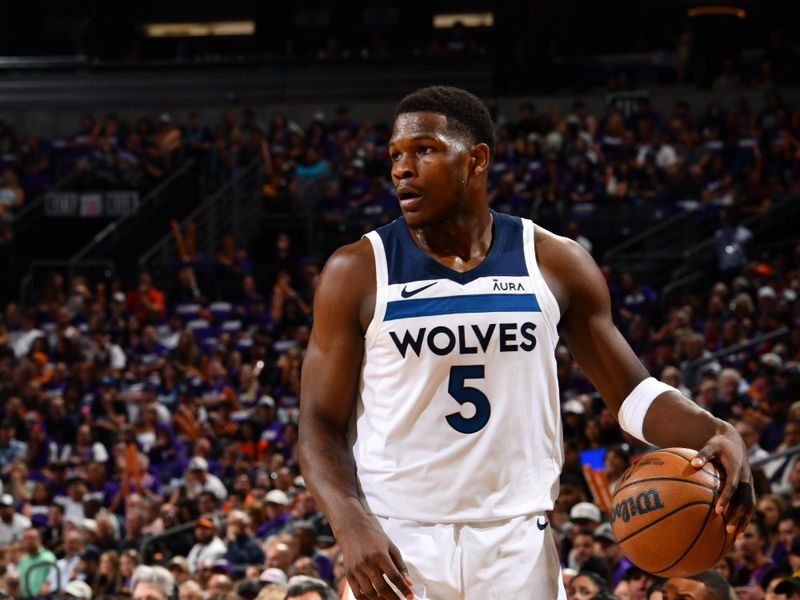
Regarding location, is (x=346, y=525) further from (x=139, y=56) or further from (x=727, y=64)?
(x=139, y=56)

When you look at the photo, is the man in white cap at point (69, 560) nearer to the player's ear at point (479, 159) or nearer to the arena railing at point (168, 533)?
the arena railing at point (168, 533)

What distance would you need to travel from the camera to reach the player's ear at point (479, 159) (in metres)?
3.50

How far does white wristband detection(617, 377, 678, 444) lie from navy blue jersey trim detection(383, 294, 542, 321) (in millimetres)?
363

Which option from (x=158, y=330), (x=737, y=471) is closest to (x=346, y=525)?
(x=737, y=471)

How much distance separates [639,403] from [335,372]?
2.57 feet

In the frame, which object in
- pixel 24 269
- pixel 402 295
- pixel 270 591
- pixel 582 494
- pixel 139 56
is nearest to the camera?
pixel 402 295

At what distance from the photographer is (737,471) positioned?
322cm

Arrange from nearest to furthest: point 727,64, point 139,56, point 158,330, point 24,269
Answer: point 158,330, point 24,269, point 727,64, point 139,56

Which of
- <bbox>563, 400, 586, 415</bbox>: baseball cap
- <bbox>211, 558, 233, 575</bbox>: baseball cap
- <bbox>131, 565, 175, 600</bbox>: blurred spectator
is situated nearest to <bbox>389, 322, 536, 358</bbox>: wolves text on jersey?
<bbox>131, 565, 175, 600</bbox>: blurred spectator

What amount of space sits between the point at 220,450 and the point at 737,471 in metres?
11.0

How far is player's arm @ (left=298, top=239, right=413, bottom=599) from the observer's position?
3.33 m

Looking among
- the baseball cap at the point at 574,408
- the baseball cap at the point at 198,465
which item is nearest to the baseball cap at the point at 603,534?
the baseball cap at the point at 574,408

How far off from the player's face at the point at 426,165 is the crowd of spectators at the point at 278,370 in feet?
10.0

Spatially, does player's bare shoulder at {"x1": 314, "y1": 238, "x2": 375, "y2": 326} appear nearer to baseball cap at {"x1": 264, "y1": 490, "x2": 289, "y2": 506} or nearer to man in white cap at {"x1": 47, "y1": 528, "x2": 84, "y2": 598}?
baseball cap at {"x1": 264, "y1": 490, "x2": 289, "y2": 506}
